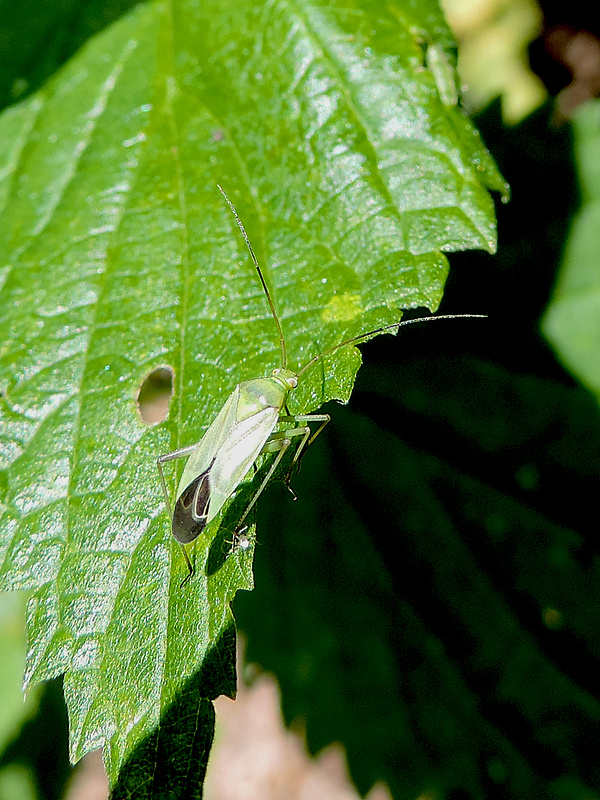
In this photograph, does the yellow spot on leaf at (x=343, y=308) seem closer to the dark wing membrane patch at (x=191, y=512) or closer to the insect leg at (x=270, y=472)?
the insect leg at (x=270, y=472)

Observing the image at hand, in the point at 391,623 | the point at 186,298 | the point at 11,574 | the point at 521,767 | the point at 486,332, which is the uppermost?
the point at 186,298

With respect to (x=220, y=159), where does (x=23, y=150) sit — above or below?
above

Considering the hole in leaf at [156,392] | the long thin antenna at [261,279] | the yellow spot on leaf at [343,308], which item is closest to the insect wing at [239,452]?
the long thin antenna at [261,279]

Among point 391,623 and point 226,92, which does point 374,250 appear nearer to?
point 226,92

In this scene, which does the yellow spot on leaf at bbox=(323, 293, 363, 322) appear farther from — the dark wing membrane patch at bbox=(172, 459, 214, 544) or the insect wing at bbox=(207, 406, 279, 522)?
the dark wing membrane patch at bbox=(172, 459, 214, 544)

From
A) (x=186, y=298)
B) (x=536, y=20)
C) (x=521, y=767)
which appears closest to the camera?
(x=186, y=298)

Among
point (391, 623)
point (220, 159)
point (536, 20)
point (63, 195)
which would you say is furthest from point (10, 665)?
point (536, 20)

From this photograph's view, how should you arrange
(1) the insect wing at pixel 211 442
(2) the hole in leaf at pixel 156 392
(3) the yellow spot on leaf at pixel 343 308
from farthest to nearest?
1. (2) the hole in leaf at pixel 156 392
2. (3) the yellow spot on leaf at pixel 343 308
3. (1) the insect wing at pixel 211 442

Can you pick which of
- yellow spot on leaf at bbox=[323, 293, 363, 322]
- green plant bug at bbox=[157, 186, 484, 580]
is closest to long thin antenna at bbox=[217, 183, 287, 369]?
green plant bug at bbox=[157, 186, 484, 580]
